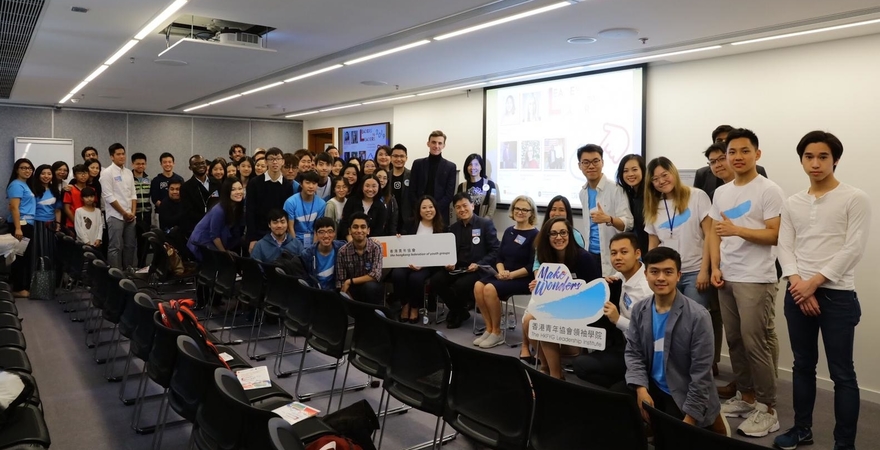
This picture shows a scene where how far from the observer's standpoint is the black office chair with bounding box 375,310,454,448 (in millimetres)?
2873

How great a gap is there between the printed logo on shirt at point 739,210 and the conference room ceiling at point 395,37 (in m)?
1.46

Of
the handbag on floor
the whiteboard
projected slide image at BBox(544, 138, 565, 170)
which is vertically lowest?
the handbag on floor

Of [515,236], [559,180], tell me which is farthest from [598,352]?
[559,180]

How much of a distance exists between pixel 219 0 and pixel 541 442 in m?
3.85

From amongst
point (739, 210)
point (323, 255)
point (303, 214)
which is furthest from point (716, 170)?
point (303, 214)

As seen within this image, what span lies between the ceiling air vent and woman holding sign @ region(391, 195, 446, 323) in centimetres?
362

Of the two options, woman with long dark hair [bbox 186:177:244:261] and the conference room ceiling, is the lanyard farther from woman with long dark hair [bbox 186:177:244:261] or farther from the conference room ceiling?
woman with long dark hair [bbox 186:177:244:261]

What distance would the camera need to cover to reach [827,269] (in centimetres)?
299

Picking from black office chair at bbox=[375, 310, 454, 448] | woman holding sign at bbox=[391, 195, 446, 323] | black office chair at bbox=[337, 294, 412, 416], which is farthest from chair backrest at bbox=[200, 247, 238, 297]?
black office chair at bbox=[375, 310, 454, 448]

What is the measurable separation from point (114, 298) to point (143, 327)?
3.22 ft

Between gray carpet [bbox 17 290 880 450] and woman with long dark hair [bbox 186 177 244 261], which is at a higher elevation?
woman with long dark hair [bbox 186 177 244 261]

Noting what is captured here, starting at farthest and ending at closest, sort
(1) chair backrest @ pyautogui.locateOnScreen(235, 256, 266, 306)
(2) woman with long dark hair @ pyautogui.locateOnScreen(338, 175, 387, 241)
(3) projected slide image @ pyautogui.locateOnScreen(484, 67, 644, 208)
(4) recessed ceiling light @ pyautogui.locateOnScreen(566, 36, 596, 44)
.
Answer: (3) projected slide image @ pyautogui.locateOnScreen(484, 67, 644, 208), (2) woman with long dark hair @ pyautogui.locateOnScreen(338, 175, 387, 241), (4) recessed ceiling light @ pyautogui.locateOnScreen(566, 36, 596, 44), (1) chair backrest @ pyautogui.locateOnScreen(235, 256, 266, 306)

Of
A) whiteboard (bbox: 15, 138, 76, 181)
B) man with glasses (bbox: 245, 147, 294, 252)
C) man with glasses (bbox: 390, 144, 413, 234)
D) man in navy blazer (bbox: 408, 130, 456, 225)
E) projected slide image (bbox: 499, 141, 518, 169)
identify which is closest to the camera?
man with glasses (bbox: 245, 147, 294, 252)

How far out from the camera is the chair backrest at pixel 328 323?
3.67m
